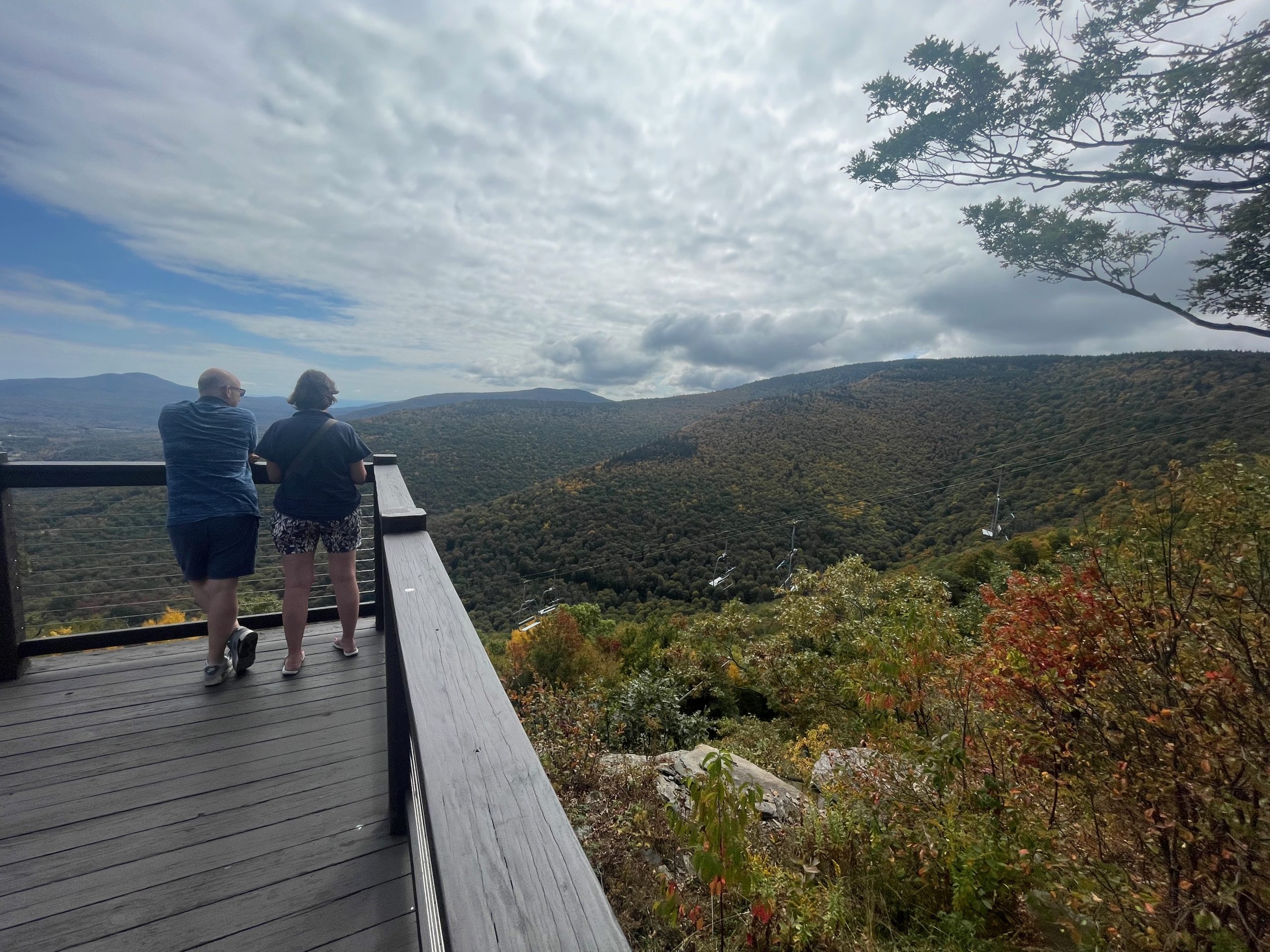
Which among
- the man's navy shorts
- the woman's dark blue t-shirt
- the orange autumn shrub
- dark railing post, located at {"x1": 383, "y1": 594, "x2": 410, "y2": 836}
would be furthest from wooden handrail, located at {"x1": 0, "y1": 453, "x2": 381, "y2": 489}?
the orange autumn shrub

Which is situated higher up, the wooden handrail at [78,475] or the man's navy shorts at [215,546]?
the wooden handrail at [78,475]

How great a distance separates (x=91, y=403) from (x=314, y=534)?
64092 millimetres

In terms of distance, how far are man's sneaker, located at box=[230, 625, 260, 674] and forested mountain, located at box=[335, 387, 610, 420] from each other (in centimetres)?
7803

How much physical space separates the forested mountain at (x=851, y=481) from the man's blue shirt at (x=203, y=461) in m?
24.2

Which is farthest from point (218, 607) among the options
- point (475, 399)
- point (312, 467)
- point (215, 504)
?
point (475, 399)

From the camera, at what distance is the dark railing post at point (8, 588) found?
2.34 m

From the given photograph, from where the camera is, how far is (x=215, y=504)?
2.36m

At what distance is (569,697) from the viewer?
572 cm

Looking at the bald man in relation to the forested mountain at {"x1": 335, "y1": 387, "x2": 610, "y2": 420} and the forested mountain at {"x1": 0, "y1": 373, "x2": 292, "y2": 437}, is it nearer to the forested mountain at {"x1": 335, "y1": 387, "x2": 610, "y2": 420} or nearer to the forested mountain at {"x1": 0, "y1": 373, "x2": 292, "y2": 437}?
the forested mountain at {"x1": 0, "y1": 373, "x2": 292, "y2": 437}

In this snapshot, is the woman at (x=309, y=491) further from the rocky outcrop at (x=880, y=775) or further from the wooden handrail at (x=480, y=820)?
the rocky outcrop at (x=880, y=775)

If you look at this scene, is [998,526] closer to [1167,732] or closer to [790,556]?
[790,556]

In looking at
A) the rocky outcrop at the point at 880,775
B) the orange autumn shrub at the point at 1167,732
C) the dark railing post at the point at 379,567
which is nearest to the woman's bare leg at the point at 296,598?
the dark railing post at the point at 379,567

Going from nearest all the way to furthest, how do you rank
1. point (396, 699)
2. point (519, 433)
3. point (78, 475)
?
point (396, 699), point (78, 475), point (519, 433)

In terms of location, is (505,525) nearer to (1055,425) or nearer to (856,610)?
(856,610)
